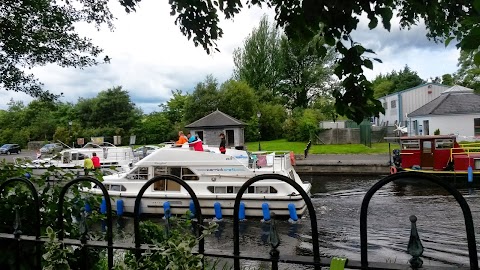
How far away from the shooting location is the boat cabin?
2070cm

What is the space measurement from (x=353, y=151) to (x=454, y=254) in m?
22.0

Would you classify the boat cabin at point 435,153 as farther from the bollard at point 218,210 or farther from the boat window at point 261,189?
the bollard at point 218,210

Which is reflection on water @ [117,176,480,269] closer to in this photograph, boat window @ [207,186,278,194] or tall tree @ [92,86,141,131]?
boat window @ [207,186,278,194]

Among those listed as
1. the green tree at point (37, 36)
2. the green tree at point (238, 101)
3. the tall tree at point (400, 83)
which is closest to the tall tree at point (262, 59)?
the green tree at point (238, 101)

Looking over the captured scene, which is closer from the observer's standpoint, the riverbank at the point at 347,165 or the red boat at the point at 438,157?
the red boat at the point at 438,157

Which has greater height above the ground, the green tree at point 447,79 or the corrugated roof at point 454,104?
the green tree at point 447,79

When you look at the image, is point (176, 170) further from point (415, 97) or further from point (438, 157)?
point (415, 97)

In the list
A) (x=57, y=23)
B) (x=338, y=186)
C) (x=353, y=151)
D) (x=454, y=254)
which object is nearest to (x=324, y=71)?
(x=353, y=151)

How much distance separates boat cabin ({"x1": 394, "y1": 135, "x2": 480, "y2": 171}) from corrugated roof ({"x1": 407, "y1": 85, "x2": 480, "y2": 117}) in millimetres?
13605

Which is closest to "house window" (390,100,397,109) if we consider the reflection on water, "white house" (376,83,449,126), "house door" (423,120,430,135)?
"white house" (376,83,449,126)

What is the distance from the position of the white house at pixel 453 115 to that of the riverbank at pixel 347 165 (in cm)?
944

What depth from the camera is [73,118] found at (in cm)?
5791

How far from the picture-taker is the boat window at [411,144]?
21922 millimetres

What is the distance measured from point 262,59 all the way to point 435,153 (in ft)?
116
